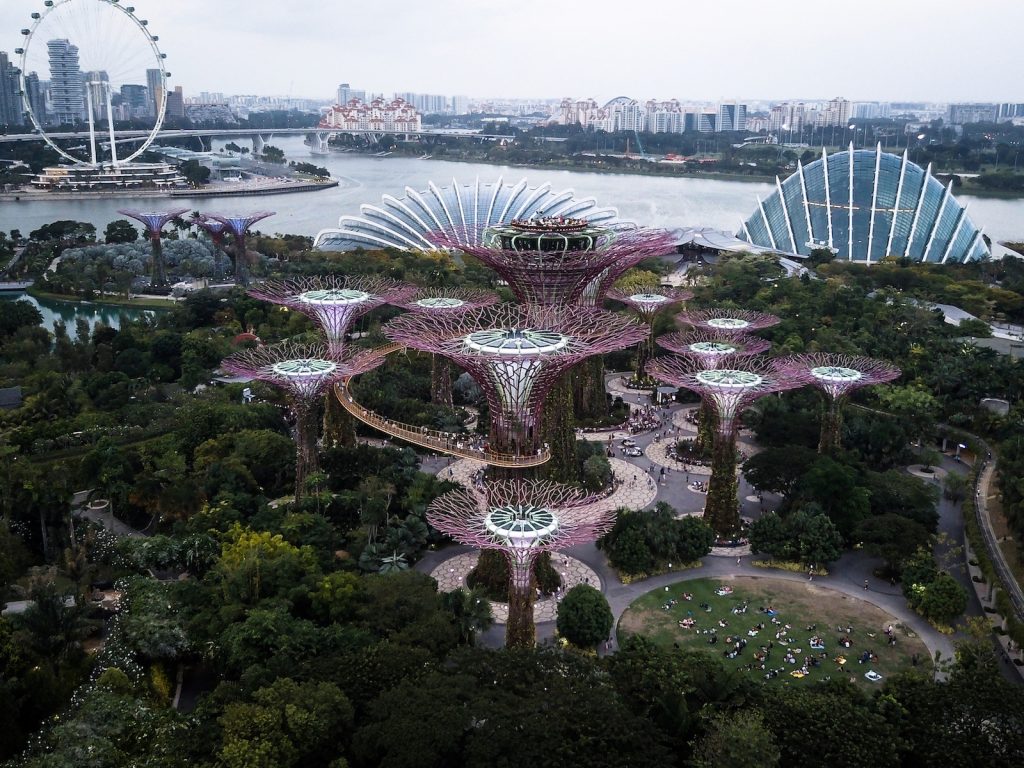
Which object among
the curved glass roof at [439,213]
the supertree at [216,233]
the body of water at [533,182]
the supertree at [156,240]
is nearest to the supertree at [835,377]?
the curved glass roof at [439,213]

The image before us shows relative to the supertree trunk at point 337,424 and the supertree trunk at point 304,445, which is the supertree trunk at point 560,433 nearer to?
the supertree trunk at point 304,445

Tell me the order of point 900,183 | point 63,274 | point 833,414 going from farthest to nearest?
point 900,183 < point 63,274 < point 833,414

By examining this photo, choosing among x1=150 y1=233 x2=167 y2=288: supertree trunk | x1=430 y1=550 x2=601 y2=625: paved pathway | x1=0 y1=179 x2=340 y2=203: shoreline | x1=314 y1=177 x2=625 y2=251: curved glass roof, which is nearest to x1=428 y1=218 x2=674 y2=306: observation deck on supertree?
x1=430 y1=550 x2=601 y2=625: paved pathway

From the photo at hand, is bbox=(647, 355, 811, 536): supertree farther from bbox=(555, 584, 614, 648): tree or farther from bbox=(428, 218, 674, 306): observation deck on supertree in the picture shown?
bbox=(555, 584, 614, 648): tree

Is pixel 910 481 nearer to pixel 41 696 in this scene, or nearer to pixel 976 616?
pixel 976 616

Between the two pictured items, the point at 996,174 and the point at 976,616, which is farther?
the point at 996,174

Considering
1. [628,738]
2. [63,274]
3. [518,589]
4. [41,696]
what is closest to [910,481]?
[518,589]
